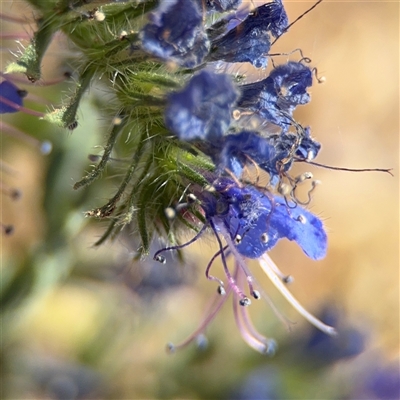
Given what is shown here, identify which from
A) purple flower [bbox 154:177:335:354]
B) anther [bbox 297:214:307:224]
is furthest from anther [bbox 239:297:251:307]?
anther [bbox 297:214:307:224]

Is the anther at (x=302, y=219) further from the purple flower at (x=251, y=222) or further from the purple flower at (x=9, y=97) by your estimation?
the purple flower at (x=9, y=97)

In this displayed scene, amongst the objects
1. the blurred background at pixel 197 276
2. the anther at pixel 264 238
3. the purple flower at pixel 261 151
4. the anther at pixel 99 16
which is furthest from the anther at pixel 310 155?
the anther at pixel 99 16

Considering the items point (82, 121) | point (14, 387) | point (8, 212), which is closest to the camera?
point (82, 121)

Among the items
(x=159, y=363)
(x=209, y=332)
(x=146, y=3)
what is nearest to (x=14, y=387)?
(x=159, y=363)

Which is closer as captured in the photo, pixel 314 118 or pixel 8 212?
pixel 8 212

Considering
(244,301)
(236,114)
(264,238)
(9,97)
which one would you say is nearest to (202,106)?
(236,114)

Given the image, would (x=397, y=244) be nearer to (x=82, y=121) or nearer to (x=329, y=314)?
(x=329, y=314)
